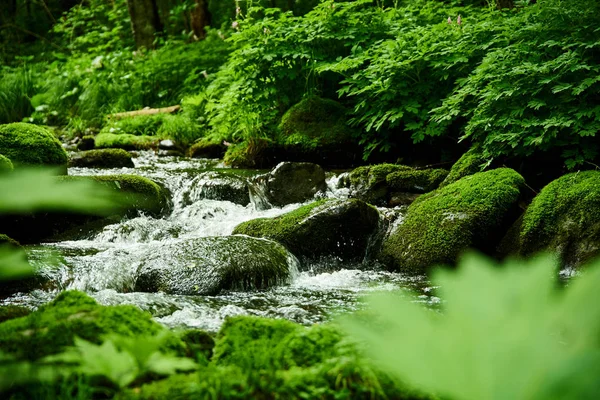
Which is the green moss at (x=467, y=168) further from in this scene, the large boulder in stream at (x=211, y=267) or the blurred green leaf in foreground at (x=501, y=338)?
the blurred green leaf in foreground at (x=501, y=338)

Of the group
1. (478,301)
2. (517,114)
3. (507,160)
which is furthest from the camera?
(507,160)

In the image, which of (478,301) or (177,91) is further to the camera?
(177,91)

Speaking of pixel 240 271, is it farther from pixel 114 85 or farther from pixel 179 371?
pixel 114 85

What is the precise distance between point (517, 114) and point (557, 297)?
18.2 feet

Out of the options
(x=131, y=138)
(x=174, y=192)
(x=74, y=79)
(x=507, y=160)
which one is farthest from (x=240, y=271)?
(x=74, y=79)

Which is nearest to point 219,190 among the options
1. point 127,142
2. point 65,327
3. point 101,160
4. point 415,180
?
point 415,180

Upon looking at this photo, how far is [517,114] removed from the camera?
5.71 m

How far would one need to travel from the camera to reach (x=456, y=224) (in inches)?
206

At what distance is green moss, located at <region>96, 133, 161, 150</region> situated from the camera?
10922 mm

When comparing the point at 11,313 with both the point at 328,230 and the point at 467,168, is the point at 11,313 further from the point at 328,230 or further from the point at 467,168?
the point at 467,168

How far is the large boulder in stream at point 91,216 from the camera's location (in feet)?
19.1

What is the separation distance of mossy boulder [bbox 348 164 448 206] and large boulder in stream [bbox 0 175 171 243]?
103 inches

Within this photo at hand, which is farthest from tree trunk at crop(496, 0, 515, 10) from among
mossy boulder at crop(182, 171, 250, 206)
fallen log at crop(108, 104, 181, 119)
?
fallen log at crop(108, 104, 181, 119)

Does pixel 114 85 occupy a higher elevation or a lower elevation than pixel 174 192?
higher
